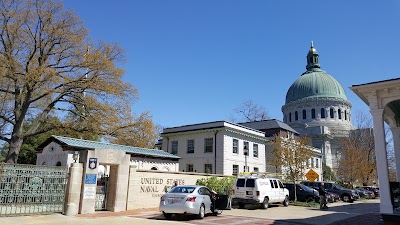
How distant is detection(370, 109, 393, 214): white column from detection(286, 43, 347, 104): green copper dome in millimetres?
75785

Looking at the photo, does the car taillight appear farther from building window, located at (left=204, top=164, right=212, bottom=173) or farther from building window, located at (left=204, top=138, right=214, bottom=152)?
building window, located at (left=204, top=138, right=214, bottom=152)

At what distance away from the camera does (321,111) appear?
277 ft

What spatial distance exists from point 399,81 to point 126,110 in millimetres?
20815

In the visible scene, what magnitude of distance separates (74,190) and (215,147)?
22314mm

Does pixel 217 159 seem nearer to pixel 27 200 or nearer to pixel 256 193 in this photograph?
pixel 256 193

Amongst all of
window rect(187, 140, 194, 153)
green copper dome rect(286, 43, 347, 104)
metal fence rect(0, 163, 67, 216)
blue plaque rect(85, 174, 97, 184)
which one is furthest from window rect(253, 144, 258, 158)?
green copper dome rect(286, 43, 347, 104)

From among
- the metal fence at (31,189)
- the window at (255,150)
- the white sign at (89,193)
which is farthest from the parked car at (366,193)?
the metal fence at (31,189)

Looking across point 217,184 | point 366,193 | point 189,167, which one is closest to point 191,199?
point 217,184

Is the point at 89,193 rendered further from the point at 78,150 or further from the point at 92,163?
the point at 78,150

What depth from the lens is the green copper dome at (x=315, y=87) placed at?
282 ft

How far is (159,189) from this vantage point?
67.6ft

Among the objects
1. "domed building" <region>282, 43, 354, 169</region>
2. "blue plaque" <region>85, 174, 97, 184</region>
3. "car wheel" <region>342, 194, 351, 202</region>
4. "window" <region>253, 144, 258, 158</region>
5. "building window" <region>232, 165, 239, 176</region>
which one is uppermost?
"domed building" <region>282, 43, 354, 169</region>

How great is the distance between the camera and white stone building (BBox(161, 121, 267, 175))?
118 ft

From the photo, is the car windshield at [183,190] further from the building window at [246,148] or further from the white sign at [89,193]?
the building window at [246,148]
